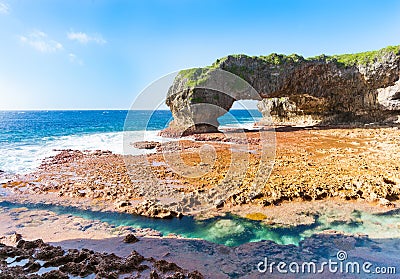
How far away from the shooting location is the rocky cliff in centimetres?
3224

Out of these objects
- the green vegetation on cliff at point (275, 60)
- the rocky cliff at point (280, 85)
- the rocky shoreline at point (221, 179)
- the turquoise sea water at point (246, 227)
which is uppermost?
the green vegetation on cliff at point (275, 60)

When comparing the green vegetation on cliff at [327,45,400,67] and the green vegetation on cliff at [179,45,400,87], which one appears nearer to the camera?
the green vegetation on cliff at [327,45,400,67]

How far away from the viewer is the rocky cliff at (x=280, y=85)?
3224cm

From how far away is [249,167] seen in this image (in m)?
14.6

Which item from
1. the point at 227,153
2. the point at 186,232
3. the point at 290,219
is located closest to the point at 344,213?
the point at 290,219

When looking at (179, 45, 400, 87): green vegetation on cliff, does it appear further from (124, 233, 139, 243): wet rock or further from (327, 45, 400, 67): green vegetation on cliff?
(124, 233, 139, 243): wet rock

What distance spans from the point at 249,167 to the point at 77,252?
34.1 ft

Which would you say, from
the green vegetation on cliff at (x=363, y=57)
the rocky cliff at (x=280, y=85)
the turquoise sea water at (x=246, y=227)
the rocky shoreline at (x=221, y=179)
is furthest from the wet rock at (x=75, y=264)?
the green vegetation on cliff at (x=363, y=57)

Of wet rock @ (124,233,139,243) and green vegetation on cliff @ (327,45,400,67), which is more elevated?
green vegetation on cliff @ (327,45,400,67)

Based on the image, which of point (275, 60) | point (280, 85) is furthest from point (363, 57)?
point (275, 60)

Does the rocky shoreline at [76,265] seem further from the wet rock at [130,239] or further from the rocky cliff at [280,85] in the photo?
the rocky cliff at [280,85]

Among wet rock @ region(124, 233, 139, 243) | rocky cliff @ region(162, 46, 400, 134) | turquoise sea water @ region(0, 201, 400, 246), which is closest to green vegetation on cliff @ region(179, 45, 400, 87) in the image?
rocky cliff @ region(162, 46, 400, 134)

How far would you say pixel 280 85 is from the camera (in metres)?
33.4

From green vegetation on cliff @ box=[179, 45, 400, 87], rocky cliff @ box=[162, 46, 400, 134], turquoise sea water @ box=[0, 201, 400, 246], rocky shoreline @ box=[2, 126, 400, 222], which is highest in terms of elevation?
green vegetation on cliff @ box=[179, 45, 400, 87]
